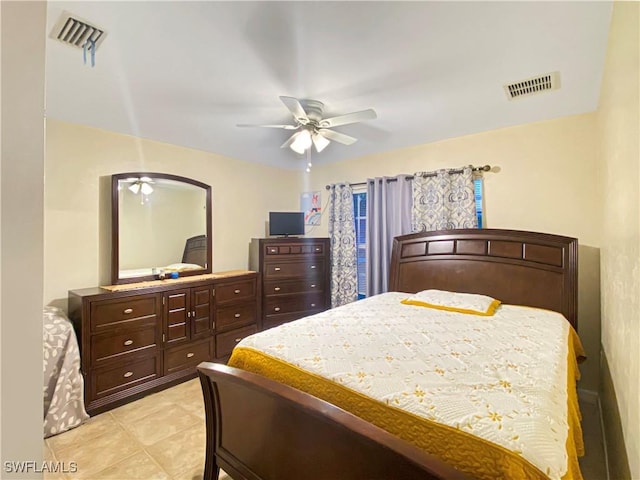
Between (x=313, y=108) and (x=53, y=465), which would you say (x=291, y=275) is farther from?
(x=53, y=465)

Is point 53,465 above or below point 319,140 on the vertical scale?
below

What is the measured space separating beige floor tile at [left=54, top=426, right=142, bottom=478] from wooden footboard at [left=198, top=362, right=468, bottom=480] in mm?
804

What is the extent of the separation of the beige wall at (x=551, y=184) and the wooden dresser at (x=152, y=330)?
287 centimetres

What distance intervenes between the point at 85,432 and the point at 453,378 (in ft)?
8.71

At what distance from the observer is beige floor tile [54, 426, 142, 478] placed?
1895 mm

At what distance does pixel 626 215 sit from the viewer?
1293 millimetres

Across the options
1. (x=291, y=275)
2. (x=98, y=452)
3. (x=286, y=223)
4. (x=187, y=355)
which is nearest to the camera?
(x=98, y=452)

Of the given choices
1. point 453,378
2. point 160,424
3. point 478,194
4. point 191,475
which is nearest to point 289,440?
point 453,378

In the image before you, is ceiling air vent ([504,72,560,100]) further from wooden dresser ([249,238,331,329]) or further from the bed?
wooden dresser ([249,238,331,329])

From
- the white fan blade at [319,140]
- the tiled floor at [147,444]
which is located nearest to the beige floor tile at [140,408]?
the tiled floor at [147,444]

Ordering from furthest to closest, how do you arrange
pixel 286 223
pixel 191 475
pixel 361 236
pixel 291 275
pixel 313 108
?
pixel 286 223 → pixel 361 236 → pixel 291 275 → pixel 313 108 → pixel 191 475

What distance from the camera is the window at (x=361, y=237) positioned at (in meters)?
4.05

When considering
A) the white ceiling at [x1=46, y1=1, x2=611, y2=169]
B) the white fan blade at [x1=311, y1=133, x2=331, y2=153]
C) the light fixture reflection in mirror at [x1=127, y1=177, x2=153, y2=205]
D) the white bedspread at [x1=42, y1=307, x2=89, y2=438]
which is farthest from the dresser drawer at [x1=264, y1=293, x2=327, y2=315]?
the white ceiling at [x1=46, y1=1, x2=611, y2=169]

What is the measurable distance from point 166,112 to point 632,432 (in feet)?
11.9
